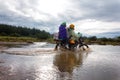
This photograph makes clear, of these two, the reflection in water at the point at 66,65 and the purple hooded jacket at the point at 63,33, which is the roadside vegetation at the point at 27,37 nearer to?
the purple hooded jacket at the point at 63,33

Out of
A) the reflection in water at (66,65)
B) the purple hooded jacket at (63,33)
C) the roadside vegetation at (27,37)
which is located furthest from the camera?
the roadside vegetation at (27,37)

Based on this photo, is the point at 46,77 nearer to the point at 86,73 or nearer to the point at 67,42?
the point at 86,73

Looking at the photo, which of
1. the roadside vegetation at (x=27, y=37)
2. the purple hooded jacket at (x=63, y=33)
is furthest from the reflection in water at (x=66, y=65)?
the roadside vegetation at (x=27, y=37)

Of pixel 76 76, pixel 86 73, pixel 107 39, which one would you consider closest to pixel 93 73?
pixel 86 73

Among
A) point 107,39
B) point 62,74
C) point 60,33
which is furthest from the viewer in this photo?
point 107,39

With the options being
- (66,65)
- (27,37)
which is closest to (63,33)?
(66,65)

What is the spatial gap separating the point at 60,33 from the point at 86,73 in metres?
14.1

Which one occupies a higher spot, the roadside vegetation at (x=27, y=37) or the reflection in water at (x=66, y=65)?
the roadside vegetation at (x=27, y=37)

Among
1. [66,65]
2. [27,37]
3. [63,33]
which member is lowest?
[66,65]

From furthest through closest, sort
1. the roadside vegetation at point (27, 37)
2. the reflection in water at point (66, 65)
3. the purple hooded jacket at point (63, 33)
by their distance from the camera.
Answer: the roadside vegetation at point (27, 37), the purple hooded jacket at point (63, 33), the reflection in water at point (66, 65)

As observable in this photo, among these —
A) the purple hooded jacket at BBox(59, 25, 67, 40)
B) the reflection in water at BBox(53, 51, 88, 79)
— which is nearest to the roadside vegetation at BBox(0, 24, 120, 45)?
the purple hooded jacket at BBox(59, 25, 67, 40)

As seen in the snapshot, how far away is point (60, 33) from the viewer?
22.4m

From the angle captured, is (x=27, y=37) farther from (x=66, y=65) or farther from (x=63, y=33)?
(x=66, y=65)

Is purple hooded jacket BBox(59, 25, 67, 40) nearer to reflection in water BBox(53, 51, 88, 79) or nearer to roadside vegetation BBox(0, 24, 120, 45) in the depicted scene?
reflection in water BBox(53, 51, 88, 79)
